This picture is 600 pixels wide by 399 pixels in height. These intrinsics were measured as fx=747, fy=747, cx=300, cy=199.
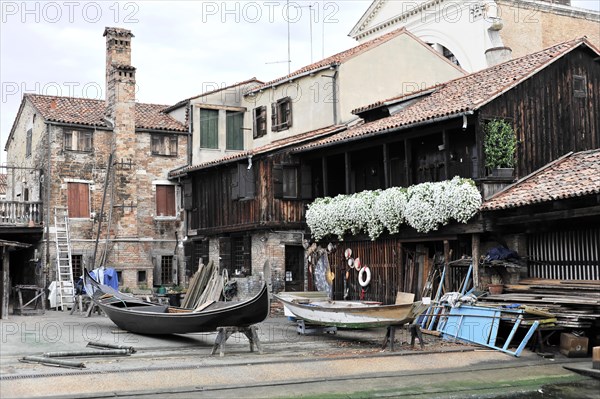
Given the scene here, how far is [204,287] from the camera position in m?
19.0

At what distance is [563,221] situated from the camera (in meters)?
16.5

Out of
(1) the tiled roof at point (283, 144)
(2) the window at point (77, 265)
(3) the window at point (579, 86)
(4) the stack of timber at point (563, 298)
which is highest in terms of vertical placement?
(3) the window at point (579, 86)

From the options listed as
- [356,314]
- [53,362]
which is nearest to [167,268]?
[356,314]

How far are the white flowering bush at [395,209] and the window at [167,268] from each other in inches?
338

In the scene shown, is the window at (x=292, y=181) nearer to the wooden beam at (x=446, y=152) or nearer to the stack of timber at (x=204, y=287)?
the stack of timber at (x=204, y=287)

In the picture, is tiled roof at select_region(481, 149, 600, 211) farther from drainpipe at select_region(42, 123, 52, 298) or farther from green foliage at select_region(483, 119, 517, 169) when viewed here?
drainpipe at select_region(42, 123, 52, 298)

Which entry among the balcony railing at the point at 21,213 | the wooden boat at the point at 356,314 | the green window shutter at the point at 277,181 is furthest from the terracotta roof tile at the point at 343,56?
the wooden boat at the point at 356,314

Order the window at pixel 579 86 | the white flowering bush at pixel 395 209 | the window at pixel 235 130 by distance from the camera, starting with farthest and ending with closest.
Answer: the window at pixel 235 130
the window at pixel 579 86
the white flowering bush at pixel 395 209

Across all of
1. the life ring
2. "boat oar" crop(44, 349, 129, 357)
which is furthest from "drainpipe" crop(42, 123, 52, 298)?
"boat oar" crop(44, 349, 129, 357)

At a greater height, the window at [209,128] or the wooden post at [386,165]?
the window at [209,128]

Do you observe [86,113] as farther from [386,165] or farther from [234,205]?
[386,165]

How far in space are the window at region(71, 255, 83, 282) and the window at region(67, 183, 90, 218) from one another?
1.54 metres

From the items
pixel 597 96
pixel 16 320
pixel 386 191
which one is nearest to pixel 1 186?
pixel 16 320

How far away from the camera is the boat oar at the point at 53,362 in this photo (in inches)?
516
